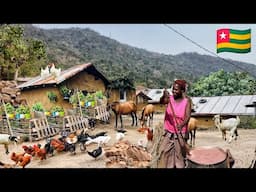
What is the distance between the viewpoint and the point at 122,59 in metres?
5.95

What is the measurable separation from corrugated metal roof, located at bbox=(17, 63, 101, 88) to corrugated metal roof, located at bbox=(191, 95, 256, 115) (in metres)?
1.56

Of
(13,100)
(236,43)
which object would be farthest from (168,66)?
(13,100)

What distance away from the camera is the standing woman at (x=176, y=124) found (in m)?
5.12

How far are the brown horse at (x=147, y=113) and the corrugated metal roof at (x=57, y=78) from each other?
0.92m

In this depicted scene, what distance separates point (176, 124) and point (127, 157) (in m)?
0.81

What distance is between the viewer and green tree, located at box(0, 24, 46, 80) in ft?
18.8

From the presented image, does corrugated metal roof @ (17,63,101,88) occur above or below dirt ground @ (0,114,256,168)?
above

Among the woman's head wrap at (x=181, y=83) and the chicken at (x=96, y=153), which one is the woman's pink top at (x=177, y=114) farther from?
the chicken at (x=96, y=153)

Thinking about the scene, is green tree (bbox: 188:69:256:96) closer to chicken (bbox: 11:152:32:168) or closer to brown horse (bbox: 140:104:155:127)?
brown horse (bbox: 140:104:155:127)

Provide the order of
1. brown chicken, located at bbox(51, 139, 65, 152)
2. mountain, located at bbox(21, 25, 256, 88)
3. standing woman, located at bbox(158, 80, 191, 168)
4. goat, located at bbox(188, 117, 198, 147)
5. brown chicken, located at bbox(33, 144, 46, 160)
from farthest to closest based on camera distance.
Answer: mountain, located at bbox(21, 25, 256, 88)
brown chicken, located at bbox(51, 139, 65, 152)
brown chicken, located at bbox(33, 144, 46, 160)
goat, located at bbox(188, 117, 198, 147)
standing woman, located at bbox(158, 80, 191, 168)

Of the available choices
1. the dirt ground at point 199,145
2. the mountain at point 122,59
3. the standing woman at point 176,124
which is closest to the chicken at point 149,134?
the dirt ground at point 199,145

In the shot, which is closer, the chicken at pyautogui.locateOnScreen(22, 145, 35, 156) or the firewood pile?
the firewood pile

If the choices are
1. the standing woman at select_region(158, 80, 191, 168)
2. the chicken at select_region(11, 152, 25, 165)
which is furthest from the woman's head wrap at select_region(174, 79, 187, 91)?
the chicken at select_region(11, 152, 25, 165)
